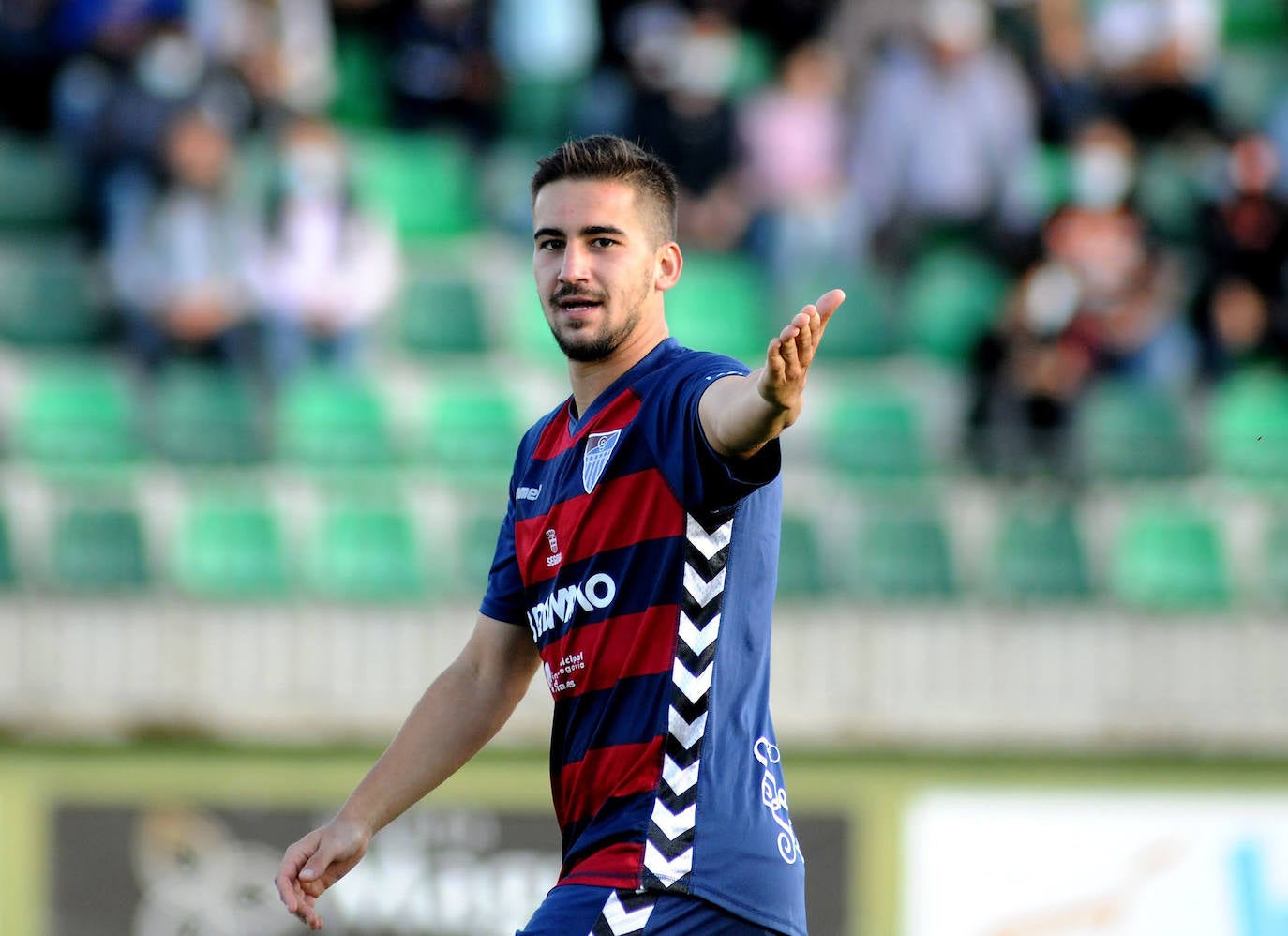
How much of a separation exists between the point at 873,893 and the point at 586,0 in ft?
22.5

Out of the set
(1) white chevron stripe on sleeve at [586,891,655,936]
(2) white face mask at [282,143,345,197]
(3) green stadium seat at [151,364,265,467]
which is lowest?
(1) white chevron stripe on sleeve at [586,891,655,936]

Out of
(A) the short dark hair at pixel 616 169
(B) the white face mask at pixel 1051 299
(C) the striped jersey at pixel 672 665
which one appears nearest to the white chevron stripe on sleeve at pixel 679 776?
(C) the striped jersey at pixel 672 665

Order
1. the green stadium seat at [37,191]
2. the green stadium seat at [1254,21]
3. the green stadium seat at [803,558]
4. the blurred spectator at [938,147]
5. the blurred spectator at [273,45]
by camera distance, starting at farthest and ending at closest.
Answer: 1. the green stadium seat at [1254,21]
2. the green stadium seat at [37,191]
3. the blurred spectator at [273,45]
4. the blurred spectator at [938,147]
5. the green stadium seat at [803,558]

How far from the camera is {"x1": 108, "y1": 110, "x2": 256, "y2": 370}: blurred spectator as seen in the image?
10.6m

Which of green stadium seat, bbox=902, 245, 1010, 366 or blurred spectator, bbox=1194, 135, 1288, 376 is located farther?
green stadium seat, bbox=902, 245, 1010, 366

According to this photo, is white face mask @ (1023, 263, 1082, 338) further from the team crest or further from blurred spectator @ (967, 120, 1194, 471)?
the team crest

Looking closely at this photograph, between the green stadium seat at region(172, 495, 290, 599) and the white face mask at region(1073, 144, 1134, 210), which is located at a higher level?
the white face mask at region(1073, 144, 1134, 210)

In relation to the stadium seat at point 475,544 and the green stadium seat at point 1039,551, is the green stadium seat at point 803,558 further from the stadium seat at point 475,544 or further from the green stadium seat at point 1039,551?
the stadium seat at point 475,544

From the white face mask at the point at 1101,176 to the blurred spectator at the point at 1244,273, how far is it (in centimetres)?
52

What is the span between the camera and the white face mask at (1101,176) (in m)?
11.7

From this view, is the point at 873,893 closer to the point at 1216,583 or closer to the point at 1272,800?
the point at 1272,800

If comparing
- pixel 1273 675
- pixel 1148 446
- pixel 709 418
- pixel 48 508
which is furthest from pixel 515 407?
pixel 709 418

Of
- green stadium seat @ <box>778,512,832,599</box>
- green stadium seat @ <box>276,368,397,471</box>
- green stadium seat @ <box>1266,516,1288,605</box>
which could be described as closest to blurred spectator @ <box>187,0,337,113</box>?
green stadium seat @ <box>276,368,397,471</box>

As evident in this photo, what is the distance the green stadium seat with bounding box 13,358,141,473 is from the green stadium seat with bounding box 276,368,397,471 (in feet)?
2.56
